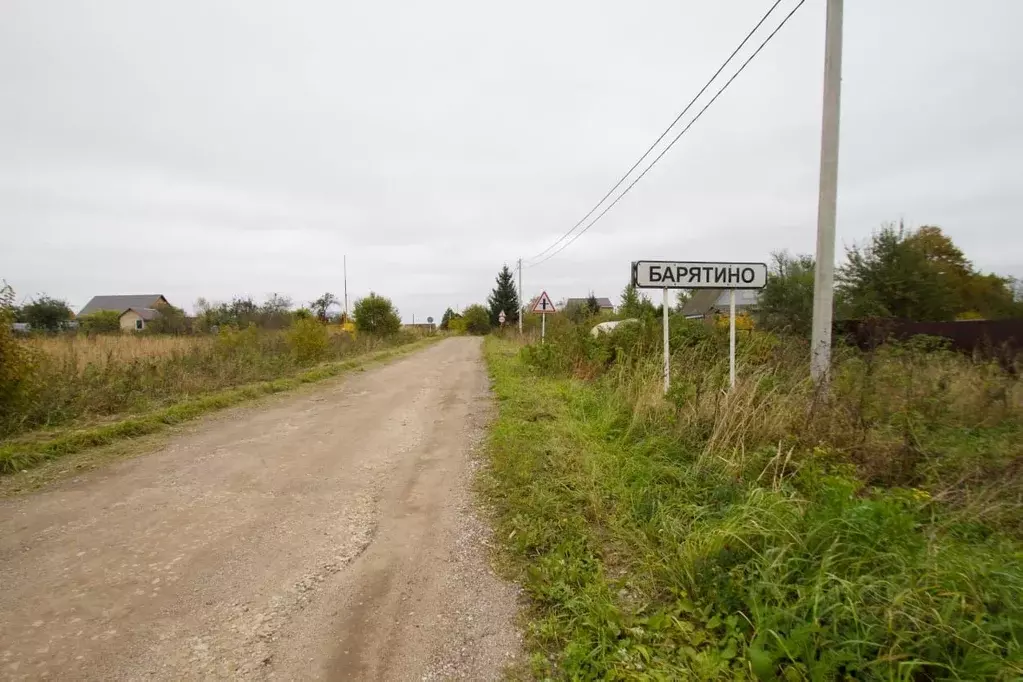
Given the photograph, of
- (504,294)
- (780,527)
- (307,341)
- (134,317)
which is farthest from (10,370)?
(134,317)

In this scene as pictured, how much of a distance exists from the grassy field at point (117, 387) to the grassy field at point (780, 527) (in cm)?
527

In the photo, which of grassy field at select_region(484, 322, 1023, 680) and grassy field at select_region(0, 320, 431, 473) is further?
grassy field at select_region(0, 320, 431, 473)

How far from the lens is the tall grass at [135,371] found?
6.91 m

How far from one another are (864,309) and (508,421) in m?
14.8

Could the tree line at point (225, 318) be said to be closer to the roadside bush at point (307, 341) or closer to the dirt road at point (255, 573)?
the roadside bush at point (307, 341)

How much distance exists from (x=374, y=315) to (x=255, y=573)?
97.9 ft

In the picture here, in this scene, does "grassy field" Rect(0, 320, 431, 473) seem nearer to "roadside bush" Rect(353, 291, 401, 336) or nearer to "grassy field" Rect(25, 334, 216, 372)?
"grassy field" Rect(25, 334, 216, 372)

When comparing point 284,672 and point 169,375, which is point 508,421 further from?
point 169,375

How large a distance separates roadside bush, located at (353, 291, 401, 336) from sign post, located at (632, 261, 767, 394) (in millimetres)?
27234

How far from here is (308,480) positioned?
15.8 feet

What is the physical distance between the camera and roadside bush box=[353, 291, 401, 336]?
31359mm

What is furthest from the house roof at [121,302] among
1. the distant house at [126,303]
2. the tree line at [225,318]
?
the tree line at [225,318]

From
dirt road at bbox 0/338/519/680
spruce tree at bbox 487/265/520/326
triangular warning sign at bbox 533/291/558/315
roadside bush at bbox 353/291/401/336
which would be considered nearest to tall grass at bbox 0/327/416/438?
dirt road at bbox 0/338/519/680

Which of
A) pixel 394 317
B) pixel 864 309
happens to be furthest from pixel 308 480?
pixel 394 317
